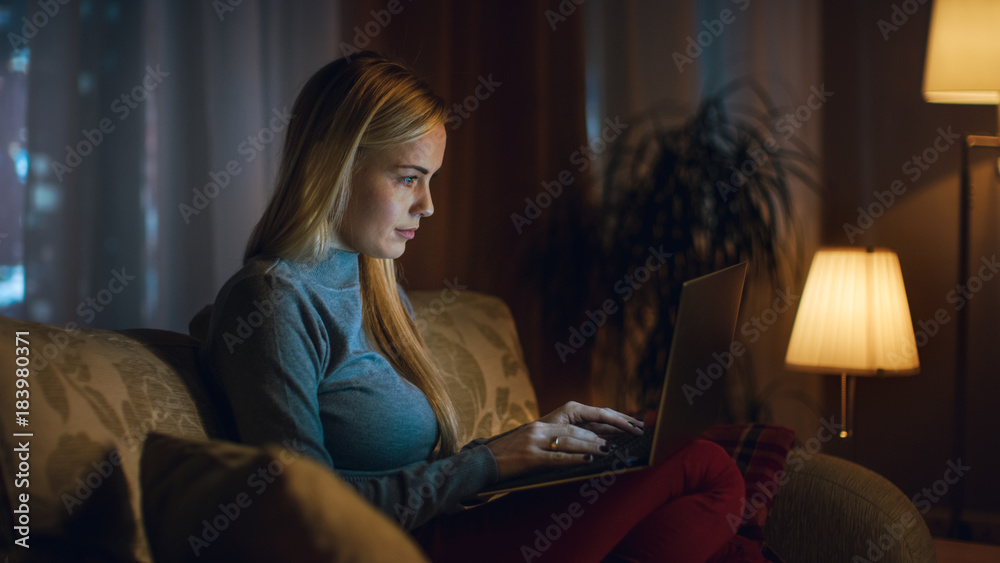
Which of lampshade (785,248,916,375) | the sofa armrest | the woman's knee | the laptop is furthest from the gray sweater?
lampshade (785,248,916,375)

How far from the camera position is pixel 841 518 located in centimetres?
140

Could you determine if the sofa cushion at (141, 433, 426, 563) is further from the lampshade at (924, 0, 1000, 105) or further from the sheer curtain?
the lampshade at (924, 0, 1000, 105)

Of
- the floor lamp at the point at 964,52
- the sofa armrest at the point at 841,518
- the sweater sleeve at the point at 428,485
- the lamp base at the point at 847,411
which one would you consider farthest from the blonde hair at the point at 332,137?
the lamp base at the point at 847,411

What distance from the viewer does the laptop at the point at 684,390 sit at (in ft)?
3.37

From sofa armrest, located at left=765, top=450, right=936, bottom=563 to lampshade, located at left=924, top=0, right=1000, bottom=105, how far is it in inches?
37.9

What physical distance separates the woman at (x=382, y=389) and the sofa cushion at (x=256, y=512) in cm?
35

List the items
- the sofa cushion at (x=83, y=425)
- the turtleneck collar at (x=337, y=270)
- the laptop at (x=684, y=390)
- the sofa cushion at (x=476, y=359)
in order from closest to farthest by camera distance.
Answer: the sofa cushion at (x=83, y=425) < the laptop at (x=684, y=390) < the turtleneck collar at (x=337, y=270) < the sofa cushion at (x=476, y=359)

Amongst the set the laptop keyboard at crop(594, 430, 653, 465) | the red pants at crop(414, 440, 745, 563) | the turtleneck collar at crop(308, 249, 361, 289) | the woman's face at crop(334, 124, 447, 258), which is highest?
the woman's face at crop(334, 124, 447, 258)

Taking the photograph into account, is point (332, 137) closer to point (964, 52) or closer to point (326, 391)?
point (326, 391)

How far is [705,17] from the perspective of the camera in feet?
8.41

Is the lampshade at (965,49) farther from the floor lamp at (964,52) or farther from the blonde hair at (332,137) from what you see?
the blonde hair at (332,137)

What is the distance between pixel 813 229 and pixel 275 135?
169 cm

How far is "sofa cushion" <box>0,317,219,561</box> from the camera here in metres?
0.92

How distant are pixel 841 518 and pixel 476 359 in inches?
30.8
